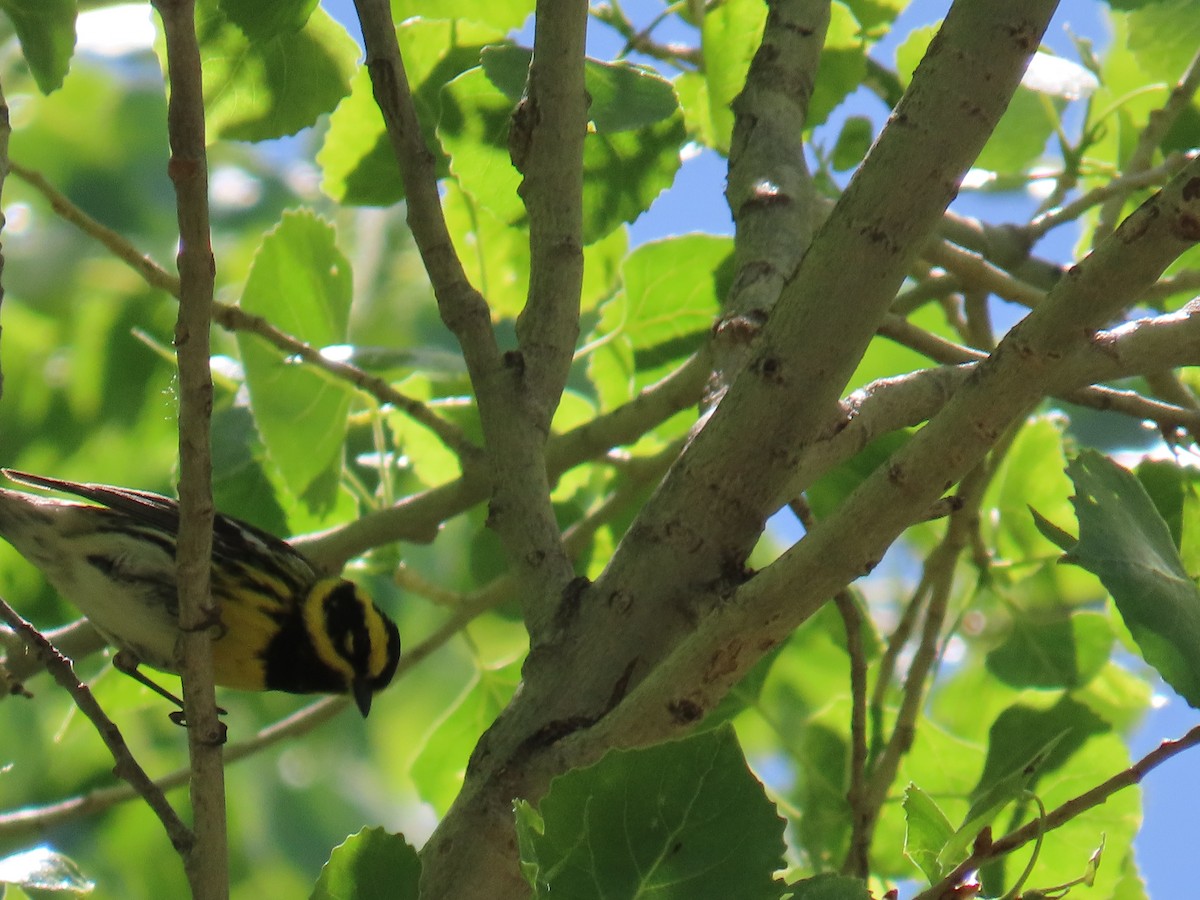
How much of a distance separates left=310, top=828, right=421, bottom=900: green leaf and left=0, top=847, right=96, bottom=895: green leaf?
0.33m

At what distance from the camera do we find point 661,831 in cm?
121

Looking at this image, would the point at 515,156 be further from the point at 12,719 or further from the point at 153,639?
the point at 12,719

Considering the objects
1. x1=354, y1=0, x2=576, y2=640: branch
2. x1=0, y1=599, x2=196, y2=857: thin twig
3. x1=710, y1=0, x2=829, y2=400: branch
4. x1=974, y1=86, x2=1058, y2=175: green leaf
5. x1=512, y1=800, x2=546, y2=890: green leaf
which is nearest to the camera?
x1=512, y1=800, x2=546, y2=890: green leaf

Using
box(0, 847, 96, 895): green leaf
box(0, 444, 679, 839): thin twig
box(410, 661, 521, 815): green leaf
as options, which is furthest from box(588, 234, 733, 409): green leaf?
box(0, 847, 96, 895): green leaf

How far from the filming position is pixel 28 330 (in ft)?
20.2

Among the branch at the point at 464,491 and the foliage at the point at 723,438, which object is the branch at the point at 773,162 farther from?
the branch at the point at 464,491

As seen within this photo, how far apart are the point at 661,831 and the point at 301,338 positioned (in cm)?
189

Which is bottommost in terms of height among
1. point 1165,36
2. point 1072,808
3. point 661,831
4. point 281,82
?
point 1072,808

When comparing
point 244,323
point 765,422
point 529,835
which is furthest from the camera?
point 244,323

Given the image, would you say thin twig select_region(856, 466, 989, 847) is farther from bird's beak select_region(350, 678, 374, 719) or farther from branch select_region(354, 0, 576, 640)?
bird's beak select_region(350, 678, 374, 719)

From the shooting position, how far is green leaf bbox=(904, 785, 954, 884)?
1458 mm

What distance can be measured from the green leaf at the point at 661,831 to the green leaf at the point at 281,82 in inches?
55.4

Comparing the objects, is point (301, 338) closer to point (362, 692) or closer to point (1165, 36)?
point (362, 692)

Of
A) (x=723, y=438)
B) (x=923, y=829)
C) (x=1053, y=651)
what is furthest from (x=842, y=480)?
(x=923, y=829)
